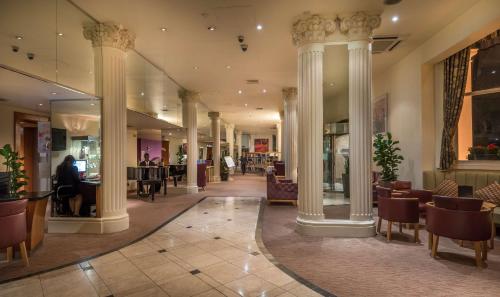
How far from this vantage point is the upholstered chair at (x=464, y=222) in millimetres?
3756

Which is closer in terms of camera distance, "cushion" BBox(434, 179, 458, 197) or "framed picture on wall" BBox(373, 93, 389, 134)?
"cushion" BBox(434, 179, 458, 197)

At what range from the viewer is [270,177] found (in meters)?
8.53

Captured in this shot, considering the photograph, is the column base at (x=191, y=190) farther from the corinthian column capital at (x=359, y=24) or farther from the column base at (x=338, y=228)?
the corinthian column capital at (x=359, y=24)

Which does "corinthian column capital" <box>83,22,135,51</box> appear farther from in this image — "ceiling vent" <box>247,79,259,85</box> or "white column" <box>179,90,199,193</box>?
"white column" <box>179,90,199,193</box>

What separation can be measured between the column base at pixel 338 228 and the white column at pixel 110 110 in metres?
3.60

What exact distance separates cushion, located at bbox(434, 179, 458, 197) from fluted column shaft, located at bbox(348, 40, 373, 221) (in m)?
2.16

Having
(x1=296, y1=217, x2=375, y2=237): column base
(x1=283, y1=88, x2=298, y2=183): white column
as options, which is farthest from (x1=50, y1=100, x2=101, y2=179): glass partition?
(x1=283, y1=88, x2=298, y2=183): white column

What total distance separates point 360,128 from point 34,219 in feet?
18.2

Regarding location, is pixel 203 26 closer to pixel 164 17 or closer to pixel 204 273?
pixel 164 17

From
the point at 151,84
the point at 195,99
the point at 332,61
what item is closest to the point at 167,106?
the point at 195,99

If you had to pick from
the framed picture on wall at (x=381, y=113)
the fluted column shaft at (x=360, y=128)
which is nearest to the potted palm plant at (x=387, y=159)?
the framed picture on wall at (x=381, y=113)

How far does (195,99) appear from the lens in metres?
11.4

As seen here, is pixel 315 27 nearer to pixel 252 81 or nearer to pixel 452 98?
pixel 452 98

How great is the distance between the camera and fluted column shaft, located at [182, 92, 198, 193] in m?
10.9
